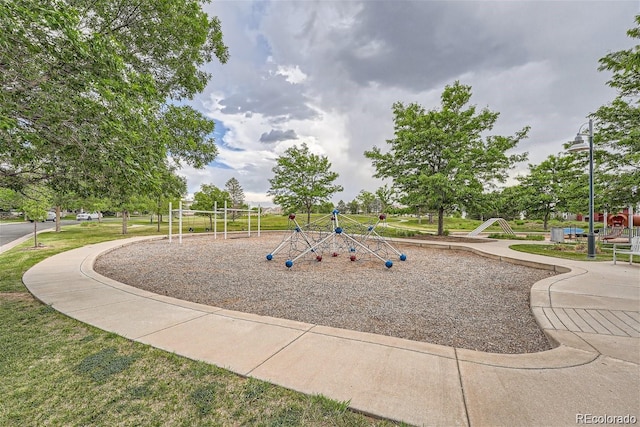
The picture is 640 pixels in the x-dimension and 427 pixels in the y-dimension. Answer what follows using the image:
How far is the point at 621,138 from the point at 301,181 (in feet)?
63.0

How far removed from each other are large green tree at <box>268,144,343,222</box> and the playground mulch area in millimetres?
13665

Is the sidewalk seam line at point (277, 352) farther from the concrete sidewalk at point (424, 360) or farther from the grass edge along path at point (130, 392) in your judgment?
the grass edge along path at point (130, 392)

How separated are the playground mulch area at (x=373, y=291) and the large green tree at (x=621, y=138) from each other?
8261 mm

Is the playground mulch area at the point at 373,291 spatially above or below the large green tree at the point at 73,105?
below

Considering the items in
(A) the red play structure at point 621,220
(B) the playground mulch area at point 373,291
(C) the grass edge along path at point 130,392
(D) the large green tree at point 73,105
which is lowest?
(B) the playground mulch area at point 373,291

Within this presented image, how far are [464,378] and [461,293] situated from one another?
143 inches

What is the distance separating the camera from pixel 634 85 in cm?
1186

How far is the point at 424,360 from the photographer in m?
2.56

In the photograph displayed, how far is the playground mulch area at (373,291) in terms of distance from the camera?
3.71 m

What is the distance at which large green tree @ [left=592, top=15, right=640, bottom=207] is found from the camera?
1114cm

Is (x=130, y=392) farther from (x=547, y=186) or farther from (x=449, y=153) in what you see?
(x=547, y=186)

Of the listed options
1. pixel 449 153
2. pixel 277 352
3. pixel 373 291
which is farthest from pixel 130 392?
pixel 449 153

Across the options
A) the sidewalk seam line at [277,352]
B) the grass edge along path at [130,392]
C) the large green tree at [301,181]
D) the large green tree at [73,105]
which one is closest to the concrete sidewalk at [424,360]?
the sidewalk seam line at [277,352]

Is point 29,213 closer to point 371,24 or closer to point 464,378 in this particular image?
point 371,24
